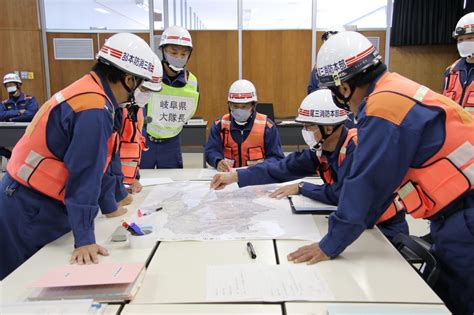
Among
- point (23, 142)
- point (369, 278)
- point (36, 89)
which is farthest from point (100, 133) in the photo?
point (36, 89)

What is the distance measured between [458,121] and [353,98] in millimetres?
371

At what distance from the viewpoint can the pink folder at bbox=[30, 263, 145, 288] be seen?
1.14m

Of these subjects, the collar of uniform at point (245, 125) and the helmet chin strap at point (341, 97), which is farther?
the collar of uniform at point (245, 125)

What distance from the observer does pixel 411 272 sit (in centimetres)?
131

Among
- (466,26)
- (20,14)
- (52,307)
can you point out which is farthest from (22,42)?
(52,307)

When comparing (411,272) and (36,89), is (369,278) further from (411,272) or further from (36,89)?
(36,89)

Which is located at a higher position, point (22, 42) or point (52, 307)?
point (22, 42)

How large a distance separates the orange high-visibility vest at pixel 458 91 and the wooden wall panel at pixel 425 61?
3.29 m

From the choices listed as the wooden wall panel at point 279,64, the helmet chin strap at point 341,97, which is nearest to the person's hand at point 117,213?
the helmet chin strap at point 341,97

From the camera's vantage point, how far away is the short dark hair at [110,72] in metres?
1.59

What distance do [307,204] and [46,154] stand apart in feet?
4.01

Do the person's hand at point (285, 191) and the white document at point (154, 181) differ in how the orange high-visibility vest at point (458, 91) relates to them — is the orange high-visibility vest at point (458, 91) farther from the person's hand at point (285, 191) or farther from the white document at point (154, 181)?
the white document at point (154, 181)

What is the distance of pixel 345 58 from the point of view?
1452mm

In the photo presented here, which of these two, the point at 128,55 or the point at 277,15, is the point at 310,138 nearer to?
the point at 128,55
